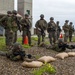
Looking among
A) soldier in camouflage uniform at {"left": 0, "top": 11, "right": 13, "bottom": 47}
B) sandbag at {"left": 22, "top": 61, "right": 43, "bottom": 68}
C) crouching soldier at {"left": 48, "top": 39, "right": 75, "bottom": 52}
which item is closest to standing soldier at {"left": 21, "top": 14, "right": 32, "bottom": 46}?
soldier in camouflage uniform at {"left": 0, "top": 11, "right": 13, "bottom": 47}

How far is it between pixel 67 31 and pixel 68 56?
1235 cm

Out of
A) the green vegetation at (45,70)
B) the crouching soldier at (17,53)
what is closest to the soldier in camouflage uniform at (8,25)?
the crouching soldier at (17,53)

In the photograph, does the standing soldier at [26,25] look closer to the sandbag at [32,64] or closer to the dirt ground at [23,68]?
the dirt ground at [23,68]

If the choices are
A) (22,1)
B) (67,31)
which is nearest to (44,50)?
(67,31)

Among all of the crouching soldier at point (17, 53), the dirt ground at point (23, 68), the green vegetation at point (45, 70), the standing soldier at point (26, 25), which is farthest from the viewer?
the standing soldier at point (26, 25)

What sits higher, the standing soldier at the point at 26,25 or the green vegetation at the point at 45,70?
the standing soldier at the point at 26,25

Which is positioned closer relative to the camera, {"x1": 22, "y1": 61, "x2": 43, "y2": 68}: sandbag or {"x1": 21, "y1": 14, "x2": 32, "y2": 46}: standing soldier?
{"x1": 22, "y1": 61, "x2": 43, "y2": 68}: sandbag

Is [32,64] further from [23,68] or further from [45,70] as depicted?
[45,70]

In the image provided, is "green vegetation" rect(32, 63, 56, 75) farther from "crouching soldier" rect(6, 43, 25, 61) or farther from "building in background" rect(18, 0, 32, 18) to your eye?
"building in background" rect(18, 0, 32, 18)

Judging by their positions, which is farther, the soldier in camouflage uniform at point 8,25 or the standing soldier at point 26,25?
the standing soldier at point 26,25

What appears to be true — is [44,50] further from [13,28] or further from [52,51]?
[13,28]

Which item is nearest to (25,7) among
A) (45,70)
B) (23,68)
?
(23,68)

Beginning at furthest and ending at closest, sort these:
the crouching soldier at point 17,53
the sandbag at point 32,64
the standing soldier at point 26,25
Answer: the standing soldier at point 26,25, the crouching soldier at point 17,53, the sandbag at point 32,64

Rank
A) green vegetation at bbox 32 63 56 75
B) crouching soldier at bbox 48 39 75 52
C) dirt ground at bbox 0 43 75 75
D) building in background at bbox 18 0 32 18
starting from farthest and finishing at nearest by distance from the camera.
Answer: building in background at bbox 18 0 32 18 → crouching soldier at bbox 48 39 75 52 → dirt ground at bbox 0 43 75 75 → green vegetation at bbox 32 63 56 75
